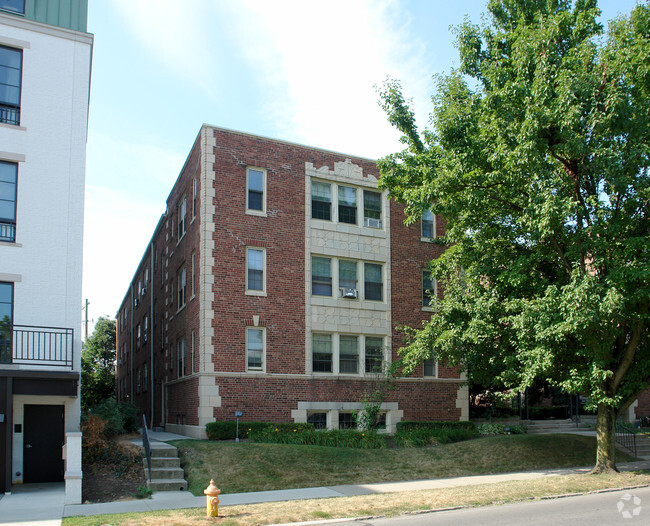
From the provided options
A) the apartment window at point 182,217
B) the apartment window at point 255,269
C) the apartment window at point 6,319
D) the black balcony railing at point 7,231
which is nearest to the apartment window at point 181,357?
the apartment window at point 182,217

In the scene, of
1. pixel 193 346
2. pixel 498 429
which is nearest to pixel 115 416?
pixel 193 346

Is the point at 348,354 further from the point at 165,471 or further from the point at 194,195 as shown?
the point at 165,471

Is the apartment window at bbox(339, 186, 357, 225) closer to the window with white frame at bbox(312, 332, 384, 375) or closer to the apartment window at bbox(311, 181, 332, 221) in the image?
the apartment window at bbox(311, 181, 332, 221)

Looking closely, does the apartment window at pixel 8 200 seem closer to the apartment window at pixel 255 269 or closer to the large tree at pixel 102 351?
the apartment window at pixel 255 269

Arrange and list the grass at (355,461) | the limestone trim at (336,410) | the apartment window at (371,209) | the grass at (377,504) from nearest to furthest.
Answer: the grass at (377,504) → the grass at (355,461) → the limestone trim at (336,410) → the apartment window at (371,209)

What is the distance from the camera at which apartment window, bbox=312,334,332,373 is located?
71.5 ft

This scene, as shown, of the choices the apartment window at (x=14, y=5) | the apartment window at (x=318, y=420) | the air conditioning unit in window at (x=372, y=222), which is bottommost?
the apartment window at (x=318, y=420)

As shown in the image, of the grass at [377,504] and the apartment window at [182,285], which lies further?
the apartment window at [182,285]

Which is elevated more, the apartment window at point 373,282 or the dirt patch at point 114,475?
the apartment window at point 373,282

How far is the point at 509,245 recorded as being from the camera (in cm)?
1647

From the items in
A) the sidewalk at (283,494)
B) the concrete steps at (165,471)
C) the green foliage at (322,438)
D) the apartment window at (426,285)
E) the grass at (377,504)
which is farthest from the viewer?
the apartment window at (426,285)

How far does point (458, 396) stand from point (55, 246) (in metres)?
15.9

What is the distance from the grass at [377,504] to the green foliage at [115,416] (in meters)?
7.15

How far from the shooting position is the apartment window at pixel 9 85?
1597 centimetres
